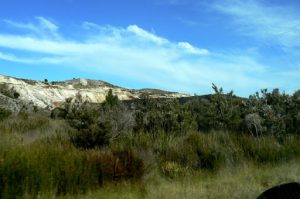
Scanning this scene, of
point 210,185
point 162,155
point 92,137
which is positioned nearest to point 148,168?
point 210,185

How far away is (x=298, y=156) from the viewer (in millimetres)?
14344

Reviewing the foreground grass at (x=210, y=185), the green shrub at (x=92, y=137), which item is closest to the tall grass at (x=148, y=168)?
the foreground grass at (x=210, y=185)

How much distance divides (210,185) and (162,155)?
10.7 ft

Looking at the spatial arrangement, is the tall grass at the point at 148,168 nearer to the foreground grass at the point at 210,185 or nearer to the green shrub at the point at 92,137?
the foreground grass at the point at 210,185

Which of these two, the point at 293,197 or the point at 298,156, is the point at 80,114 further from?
the point at 293,197

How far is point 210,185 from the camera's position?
10.7m

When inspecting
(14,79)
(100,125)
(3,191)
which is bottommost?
(3,191)

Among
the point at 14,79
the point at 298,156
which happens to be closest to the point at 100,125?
the point at 298,156

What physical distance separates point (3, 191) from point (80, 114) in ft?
25.4

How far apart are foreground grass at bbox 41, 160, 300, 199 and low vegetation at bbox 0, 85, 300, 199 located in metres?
0.02

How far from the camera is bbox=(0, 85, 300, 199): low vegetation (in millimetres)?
9656

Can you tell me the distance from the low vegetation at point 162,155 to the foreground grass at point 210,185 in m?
0.02

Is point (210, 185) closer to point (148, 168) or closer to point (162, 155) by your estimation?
point (148, 168)

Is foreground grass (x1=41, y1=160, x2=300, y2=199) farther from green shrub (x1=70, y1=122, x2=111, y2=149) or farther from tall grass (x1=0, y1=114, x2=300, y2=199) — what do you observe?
green shrub (x1=70, y1=122, x2=111, y2=149)
